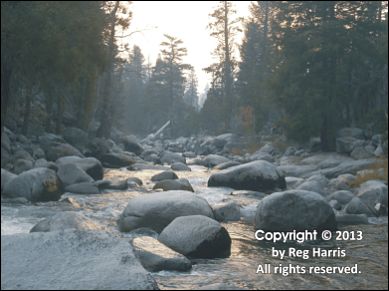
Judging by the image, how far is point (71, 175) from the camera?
40.4ft

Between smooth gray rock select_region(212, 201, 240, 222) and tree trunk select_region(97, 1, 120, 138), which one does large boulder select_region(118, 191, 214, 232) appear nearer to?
smooth gray rock select_region(212, 201, 240, 222)

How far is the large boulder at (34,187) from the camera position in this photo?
32.1ft

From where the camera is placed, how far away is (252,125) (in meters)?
31.3

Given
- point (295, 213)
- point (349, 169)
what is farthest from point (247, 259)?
point (349, 169)

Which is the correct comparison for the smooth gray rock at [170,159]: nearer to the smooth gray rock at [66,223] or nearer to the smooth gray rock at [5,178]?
the smooth gray rock at [5,178]

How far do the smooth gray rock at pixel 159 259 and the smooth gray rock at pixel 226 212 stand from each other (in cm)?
320

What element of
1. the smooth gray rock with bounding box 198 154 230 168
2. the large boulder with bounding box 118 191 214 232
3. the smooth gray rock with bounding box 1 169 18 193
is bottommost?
the smooth gray rock with bounding box 198 154 230 168

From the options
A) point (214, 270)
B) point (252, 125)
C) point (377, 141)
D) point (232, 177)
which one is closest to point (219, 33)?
point (252, 125)

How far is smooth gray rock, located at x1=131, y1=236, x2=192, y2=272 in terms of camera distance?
211 inches

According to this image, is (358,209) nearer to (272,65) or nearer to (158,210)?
(158,210)

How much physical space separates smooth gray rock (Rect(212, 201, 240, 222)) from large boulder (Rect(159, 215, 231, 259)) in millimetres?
2219

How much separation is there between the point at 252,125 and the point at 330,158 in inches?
492

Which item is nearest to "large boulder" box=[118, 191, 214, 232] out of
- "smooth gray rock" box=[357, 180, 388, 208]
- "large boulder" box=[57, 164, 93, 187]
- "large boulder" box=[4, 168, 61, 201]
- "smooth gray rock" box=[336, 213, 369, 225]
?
"smooth gray rock" box=[336, 213, 369, 225]

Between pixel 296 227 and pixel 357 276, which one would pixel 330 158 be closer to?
pixel 296 227
